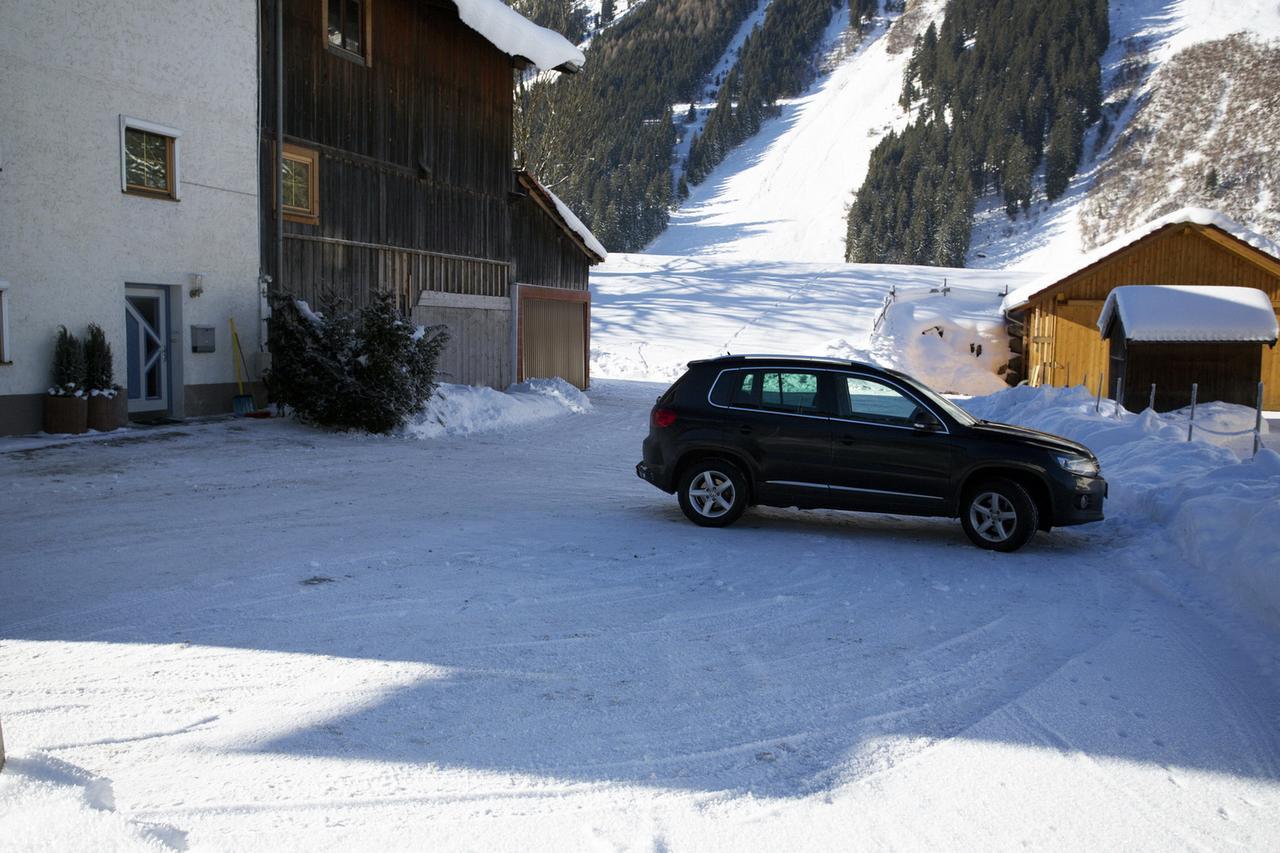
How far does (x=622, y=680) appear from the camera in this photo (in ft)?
17.8

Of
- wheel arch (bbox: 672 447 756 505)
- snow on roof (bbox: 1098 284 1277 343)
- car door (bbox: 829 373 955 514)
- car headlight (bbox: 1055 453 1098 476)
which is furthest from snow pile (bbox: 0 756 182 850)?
snow on roof (bbox: 1098 284 1277 343)

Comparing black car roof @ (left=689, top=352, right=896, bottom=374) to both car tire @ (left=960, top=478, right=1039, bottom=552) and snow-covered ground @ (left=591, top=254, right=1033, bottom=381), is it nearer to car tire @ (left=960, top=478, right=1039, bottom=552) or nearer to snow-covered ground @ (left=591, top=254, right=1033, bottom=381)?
car tire @ (left=960, top=478, right=1039, bottom=552)

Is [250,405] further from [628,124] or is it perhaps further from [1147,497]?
[628,124]

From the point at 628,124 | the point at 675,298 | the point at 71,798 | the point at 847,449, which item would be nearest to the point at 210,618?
the point at 71,798

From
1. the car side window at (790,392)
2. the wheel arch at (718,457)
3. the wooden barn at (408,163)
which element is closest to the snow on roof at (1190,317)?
the wooden barn at (408,163)

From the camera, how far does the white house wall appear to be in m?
14.1

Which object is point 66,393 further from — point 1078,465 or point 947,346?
point 947,346

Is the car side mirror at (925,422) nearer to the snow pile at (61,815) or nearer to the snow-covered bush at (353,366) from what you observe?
the snow pile at (61,815)

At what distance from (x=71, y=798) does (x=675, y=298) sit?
4616 centimetres

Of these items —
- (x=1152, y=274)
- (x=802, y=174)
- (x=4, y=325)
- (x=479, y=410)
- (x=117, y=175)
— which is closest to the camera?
(x=4, y=325)

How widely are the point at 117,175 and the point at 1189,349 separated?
23.2 m

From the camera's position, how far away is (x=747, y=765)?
14.4 feet

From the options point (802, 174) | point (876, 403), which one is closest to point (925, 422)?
point (876, 403)

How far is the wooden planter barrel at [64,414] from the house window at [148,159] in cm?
332
